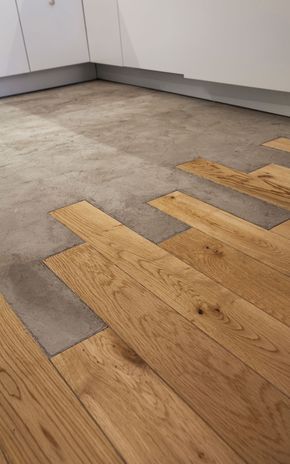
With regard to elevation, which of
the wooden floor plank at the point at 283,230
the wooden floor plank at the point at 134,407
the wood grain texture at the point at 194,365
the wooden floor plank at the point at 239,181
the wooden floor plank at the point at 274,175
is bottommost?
the wooden floor plank at the point at 274,175

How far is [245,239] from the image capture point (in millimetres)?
1216

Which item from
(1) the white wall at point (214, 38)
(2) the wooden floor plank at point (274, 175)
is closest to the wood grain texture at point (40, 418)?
(2) the wooden floor plank at point (274, 175)

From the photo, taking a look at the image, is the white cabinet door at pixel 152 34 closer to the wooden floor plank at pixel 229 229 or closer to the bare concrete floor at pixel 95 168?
the bare concrete floor at pixel 95 168

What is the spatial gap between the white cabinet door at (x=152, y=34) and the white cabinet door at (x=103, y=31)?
0.30 ft

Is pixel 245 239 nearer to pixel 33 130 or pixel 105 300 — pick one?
pixel 105 300

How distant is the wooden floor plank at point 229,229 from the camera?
1.14 metres

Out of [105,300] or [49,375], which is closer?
[49,375]

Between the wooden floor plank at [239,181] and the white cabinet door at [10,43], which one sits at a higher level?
the white cabinet door at [10,43]

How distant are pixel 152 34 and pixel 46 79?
42.5 inches

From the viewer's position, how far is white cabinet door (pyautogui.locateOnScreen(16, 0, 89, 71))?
10.2ft

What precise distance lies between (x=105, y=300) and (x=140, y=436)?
0.37 meters

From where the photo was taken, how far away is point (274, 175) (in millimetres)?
1610

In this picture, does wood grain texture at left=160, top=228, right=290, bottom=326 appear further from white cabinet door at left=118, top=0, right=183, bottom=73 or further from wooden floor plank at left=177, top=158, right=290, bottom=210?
white cabinet door at left=118, top=0, right=183, bottom=73

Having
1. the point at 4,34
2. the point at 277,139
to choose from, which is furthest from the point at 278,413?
the point at 4,34
